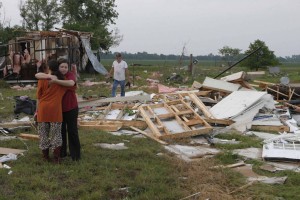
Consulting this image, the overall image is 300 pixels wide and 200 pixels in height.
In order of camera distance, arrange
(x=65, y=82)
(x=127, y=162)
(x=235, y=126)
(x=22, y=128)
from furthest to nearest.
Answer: (x=235, y=126)
(x=22, y=128)
(x=127, y=162)
(x=65, y=82)

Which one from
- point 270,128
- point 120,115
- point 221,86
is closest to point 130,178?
point 120,115

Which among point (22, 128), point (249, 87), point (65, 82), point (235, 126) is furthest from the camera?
point (249, 87)

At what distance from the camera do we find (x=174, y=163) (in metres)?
6.19

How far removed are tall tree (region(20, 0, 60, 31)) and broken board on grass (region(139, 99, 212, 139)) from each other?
34.7 meters

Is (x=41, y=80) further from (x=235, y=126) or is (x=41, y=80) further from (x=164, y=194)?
(x=235, y=126)

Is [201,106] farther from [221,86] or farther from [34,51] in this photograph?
[34,51]

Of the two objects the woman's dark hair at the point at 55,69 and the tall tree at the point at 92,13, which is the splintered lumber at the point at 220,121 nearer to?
the woman's dark hair at the point at 55,69

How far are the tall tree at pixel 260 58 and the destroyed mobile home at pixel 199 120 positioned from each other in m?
27.0

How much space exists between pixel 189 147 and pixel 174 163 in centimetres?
141

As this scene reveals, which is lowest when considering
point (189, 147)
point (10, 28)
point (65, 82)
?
point (189, 147)

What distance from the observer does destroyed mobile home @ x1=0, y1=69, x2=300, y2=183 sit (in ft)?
23.8

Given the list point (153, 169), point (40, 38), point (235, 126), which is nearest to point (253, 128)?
point (235, 126)

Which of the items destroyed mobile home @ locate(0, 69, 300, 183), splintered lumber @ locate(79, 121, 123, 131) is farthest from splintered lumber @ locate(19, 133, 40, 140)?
splintered lumber @ locate(79, 121, 123, 131)

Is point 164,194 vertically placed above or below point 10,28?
below
